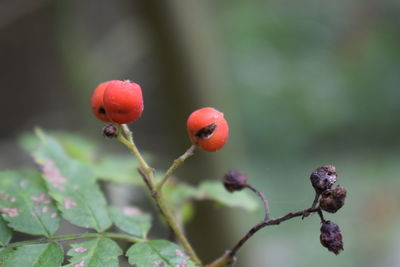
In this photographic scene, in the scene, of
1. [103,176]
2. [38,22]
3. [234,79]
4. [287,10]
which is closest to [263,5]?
[287,10]

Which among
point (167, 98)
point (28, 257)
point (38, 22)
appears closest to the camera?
point (28, 257)

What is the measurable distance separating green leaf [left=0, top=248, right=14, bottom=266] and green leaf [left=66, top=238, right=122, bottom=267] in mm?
154

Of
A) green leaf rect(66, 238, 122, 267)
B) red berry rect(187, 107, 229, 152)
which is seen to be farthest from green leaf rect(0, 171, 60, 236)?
red berry rect(187, 107, 229, 152)

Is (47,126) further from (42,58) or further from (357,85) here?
(357,85)

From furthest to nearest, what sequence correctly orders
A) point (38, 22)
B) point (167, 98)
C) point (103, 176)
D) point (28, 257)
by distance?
1. point (38, 22)
2. point (167, 98)
3. point (103, 176)
4. point (28, 257)

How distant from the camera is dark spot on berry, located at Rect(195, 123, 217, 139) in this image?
4.48 feet

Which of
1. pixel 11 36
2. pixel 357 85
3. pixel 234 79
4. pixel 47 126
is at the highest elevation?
pixel 11 36

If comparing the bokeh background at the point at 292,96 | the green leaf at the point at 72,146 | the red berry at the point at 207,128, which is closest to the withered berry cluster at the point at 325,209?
the red berry at the point at 207,128

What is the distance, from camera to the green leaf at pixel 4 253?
126cm

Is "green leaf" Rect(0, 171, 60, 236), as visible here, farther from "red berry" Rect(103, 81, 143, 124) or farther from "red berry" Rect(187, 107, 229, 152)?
"red berry" Rect(187, 107, 229, 152)

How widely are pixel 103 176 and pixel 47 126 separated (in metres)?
4.60

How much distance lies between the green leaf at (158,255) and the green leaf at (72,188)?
0.15 meters

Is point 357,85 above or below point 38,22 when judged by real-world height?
below

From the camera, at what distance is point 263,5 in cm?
752
